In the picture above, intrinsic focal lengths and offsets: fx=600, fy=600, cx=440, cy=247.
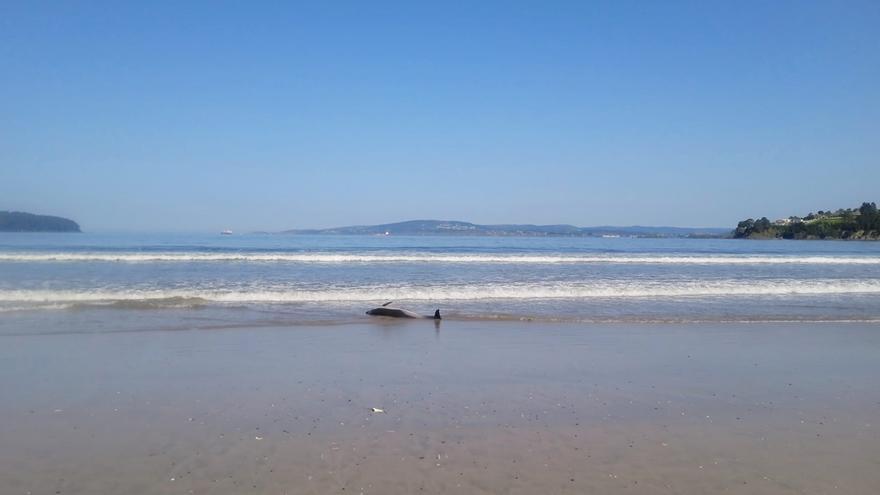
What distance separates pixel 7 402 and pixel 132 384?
1.27 metres

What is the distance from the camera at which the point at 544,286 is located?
19000 mm

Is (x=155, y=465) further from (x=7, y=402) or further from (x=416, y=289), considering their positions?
(x=416, y=289)

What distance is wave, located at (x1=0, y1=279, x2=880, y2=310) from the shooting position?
1532 cm

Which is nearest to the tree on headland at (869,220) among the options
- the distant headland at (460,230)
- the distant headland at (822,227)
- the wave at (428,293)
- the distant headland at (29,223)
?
the distant headland at (822,227)

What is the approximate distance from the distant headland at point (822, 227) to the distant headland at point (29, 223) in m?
100

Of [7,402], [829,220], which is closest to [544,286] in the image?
[7,402]

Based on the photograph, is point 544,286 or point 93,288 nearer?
point 93,288

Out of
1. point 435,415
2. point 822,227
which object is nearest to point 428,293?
point 435,415

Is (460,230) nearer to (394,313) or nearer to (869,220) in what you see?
(869,220)

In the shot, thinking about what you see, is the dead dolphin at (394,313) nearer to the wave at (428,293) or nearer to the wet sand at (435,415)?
the wave at (428,293)

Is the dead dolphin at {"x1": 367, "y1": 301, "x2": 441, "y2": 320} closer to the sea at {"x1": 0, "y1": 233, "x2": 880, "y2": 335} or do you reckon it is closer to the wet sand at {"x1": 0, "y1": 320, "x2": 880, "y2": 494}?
the sea at {"x1": 0, "y1": 233, "x2": 880, "y2": 335}

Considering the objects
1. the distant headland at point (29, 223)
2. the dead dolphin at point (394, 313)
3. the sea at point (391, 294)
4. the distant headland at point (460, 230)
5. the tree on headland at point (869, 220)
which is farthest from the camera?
the distant headland at point (460, 230)

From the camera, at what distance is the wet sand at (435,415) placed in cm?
477

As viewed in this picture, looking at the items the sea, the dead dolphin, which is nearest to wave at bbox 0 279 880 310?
the sea
